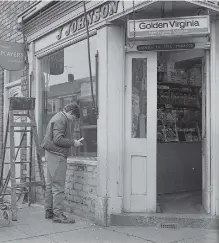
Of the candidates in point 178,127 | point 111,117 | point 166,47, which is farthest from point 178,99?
point 111,117

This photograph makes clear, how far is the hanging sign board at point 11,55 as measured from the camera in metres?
7.86

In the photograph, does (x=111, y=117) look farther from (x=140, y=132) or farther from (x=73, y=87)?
(x=73, y=87)

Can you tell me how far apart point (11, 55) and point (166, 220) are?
4426 millimetres

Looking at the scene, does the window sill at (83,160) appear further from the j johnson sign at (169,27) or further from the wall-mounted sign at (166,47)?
the j johnson sign at (169,27)

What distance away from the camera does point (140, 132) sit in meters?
6.26

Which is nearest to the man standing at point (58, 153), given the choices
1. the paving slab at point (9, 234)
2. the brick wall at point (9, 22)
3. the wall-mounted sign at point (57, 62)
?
the paving slab at point (9, 234)

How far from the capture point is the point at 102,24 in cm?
623

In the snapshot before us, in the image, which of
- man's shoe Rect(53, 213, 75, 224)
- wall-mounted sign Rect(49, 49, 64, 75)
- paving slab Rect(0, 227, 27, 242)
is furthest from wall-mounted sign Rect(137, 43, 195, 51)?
paving slab Rect(0, 227, 27, 242)

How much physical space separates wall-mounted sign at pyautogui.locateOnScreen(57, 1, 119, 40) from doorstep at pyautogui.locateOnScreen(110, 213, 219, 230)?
3012mm

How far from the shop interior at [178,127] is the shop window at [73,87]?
1480 millimetres

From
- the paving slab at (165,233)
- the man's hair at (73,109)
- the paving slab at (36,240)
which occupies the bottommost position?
the paving slab at (36,240)

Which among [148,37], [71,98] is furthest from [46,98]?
[148,37]

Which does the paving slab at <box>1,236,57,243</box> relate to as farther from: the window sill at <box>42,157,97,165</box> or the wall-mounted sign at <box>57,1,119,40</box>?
the wall-mounted sign at <box>57,1,119,40</box>

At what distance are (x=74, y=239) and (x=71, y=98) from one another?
2.85 m
